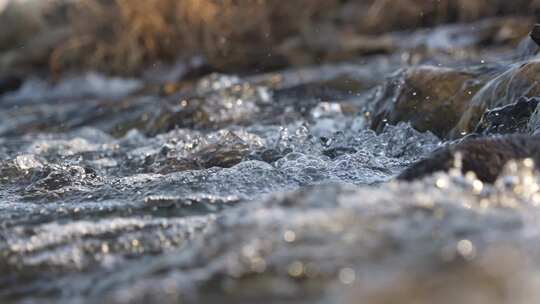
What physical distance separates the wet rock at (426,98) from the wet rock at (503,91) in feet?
0.38

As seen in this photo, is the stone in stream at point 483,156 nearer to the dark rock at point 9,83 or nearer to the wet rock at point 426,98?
the wet rock at point 426,98

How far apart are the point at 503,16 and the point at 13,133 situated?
6.27 meters

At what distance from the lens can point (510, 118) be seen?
411cm

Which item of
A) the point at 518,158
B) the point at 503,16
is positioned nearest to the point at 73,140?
the point at 518,158

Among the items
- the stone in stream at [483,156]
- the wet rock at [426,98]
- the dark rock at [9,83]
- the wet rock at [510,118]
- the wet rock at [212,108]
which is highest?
the stone in stream at [483,156]

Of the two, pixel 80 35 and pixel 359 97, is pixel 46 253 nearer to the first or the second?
pixel 359 97

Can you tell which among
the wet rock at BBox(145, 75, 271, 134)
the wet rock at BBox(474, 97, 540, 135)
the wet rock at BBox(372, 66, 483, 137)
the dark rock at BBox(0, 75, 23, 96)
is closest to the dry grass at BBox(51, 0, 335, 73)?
the dark rock at BBox(0, 75, 23, 96)

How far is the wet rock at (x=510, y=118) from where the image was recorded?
4023 millimetres

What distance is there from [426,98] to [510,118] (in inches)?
38.3

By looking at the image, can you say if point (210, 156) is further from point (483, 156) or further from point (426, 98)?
point (483, 156)

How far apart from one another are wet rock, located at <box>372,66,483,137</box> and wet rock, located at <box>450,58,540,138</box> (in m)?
0.12

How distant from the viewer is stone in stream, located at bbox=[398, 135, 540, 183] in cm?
271

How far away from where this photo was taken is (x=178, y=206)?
312 centimetres

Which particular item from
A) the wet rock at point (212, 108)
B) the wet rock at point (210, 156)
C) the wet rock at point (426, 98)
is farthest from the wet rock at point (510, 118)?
the wet rock at point (212, 108)
